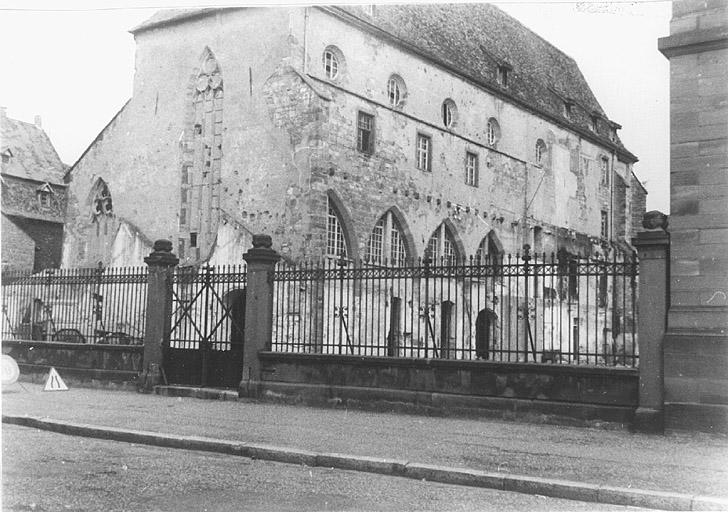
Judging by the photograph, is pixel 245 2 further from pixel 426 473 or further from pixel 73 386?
pixel 73 386

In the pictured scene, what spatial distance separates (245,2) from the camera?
763 cm

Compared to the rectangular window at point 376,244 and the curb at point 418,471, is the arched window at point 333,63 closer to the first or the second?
the rectangular window at point 376,244

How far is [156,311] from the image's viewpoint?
55.8 feet

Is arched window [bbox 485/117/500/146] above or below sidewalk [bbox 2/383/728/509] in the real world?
above

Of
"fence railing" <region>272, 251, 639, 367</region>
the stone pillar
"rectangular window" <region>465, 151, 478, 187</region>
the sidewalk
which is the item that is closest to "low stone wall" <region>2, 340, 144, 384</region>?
the sidewalk

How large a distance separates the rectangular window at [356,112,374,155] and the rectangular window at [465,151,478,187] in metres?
5.99

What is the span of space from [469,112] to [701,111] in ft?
69.3

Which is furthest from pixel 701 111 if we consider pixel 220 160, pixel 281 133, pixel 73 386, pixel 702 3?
pixel 220 160

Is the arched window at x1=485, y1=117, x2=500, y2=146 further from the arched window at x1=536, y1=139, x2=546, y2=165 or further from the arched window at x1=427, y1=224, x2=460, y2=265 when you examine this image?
the arched window at x1=427, y1=224, x2=460, y2=265

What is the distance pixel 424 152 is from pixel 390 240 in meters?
4.04

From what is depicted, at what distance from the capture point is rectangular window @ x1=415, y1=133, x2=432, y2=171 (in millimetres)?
29500

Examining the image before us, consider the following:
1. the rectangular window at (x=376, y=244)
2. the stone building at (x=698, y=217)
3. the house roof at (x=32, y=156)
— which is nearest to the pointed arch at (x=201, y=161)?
the rectangular window at (x=376, y=244)

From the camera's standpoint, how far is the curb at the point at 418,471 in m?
7.09

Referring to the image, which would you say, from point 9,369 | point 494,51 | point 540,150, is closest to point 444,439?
point 9,369
